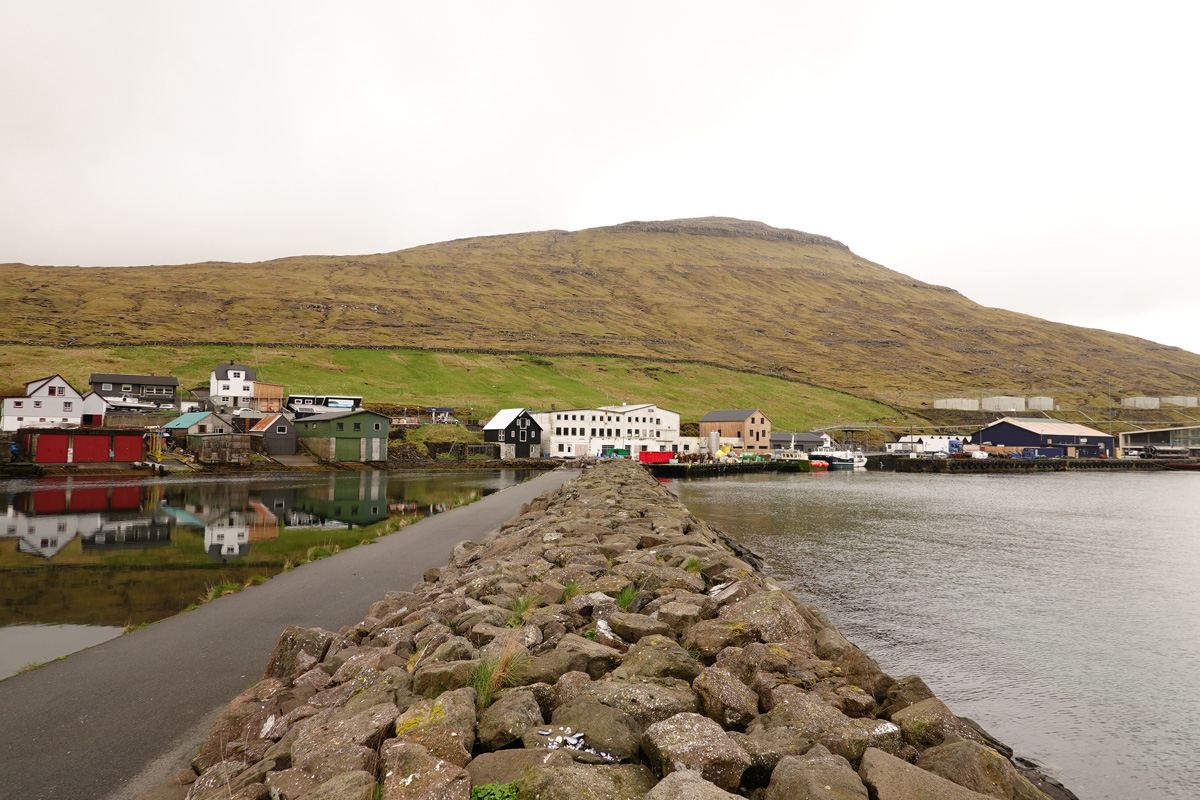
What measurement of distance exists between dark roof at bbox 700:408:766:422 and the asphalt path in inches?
3891

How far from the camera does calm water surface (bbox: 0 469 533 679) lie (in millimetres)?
14609

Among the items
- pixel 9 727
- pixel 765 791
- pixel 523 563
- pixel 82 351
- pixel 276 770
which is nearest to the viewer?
pixel 765 791

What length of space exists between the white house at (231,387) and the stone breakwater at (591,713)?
10053 cm

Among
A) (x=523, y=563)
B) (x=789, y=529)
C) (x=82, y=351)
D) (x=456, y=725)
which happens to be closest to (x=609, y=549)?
(x=523, y=563)

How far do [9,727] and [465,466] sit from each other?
7769 cm

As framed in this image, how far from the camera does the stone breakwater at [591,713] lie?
4.93 metres

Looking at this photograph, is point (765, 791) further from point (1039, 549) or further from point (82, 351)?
point (82, 351)

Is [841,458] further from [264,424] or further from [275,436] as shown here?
[264,424]

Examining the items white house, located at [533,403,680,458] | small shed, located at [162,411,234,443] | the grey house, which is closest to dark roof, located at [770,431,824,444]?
white house, located at [533,403,680,458]

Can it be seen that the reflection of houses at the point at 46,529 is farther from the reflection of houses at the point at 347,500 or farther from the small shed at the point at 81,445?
the small shed at the point at 81,445

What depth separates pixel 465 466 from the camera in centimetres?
8481

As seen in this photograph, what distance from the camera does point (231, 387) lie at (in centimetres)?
9650

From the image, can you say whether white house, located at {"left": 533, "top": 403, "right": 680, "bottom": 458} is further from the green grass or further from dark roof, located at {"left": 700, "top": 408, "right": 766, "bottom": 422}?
dark roof, located at {"left": 700, "top": 408, "right": 766, "bottom": 422}

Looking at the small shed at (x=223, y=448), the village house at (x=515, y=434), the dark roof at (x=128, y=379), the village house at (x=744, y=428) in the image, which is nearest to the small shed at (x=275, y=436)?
the small shed at (x=223, y=448)
